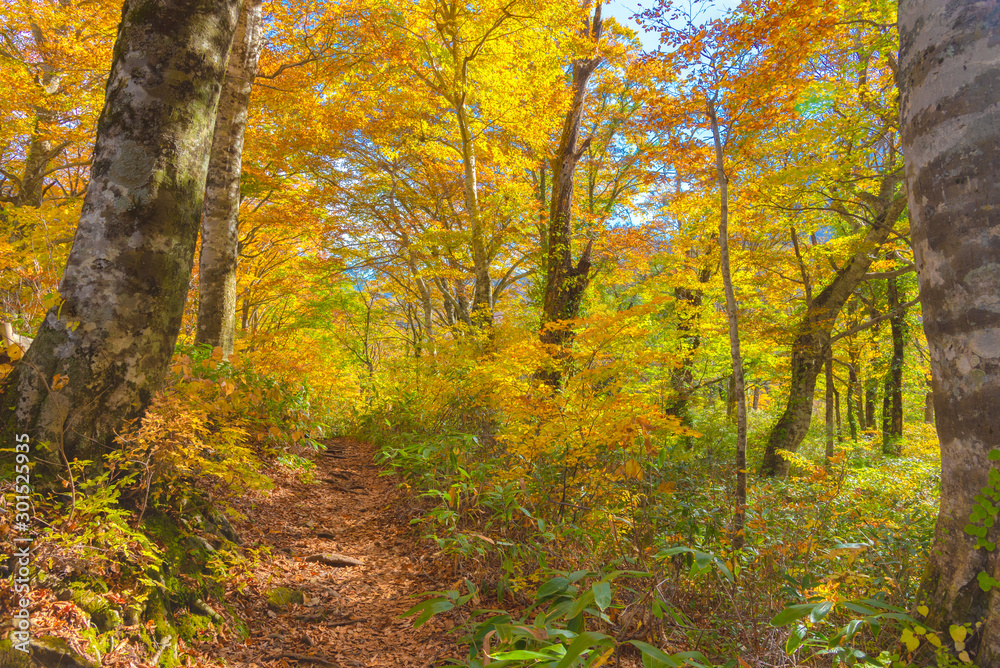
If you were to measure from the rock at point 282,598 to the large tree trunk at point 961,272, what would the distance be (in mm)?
3116

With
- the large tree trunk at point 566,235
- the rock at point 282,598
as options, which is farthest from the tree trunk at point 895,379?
the rock at point 282,598

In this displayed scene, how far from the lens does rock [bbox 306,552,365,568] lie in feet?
10.7

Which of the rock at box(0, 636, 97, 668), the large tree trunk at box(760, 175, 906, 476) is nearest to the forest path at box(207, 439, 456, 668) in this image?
the rock at box(0, 636, 97, 668)

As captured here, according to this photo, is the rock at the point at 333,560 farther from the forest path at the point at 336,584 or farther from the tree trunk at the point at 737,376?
the tree trunk at the point at 737,376

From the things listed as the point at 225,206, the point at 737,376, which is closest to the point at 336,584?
the point at 737,376

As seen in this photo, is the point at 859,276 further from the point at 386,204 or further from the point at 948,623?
the point at 386,204

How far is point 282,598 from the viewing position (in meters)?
2.62

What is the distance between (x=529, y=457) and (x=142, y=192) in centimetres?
314

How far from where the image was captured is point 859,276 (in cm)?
876

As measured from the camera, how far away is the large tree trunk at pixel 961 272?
1685 mm

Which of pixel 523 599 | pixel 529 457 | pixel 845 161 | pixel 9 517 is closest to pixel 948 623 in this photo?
pixel 523 599

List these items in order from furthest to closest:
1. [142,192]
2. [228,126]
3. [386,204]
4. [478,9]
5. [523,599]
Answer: [386,204]
[478,9]
[228,126]
[523,599]
[142,192]

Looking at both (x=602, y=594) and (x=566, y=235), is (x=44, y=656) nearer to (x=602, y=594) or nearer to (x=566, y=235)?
(x=602, y=594)
